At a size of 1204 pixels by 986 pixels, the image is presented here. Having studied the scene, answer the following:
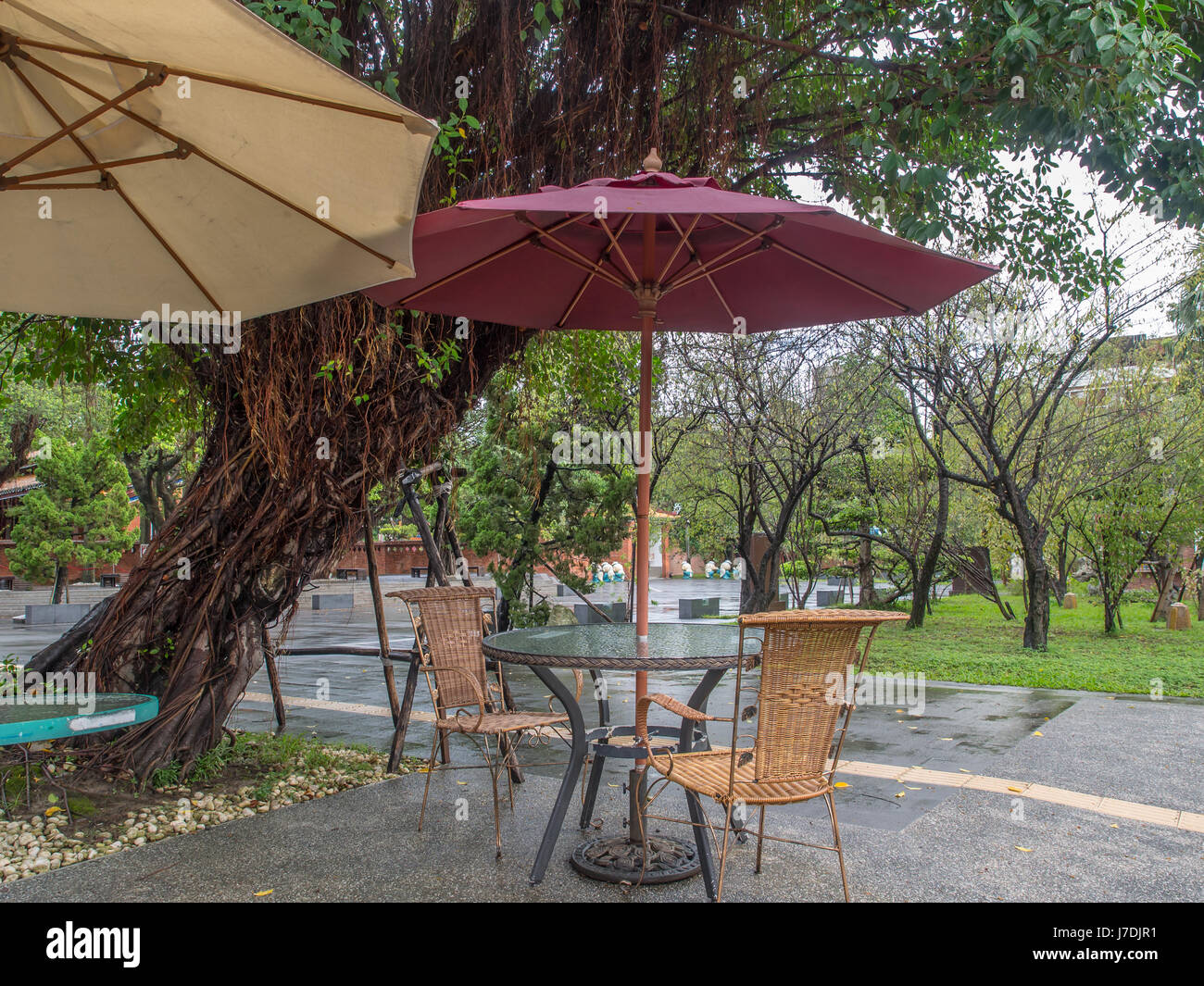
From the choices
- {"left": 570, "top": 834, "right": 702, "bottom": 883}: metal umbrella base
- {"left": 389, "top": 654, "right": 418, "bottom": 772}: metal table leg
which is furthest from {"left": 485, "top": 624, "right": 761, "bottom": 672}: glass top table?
{"left": 389, "top": 654, "right": 418, "bottom": 772}: metal table leg

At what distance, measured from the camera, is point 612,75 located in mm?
4812

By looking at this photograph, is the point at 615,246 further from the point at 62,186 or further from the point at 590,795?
the point at 590,795

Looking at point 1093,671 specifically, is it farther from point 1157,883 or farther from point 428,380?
point 428,380

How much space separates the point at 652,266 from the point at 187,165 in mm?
1765

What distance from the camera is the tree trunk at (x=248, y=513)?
4.48m

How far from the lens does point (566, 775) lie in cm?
336

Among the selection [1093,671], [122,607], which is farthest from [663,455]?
[122,607]

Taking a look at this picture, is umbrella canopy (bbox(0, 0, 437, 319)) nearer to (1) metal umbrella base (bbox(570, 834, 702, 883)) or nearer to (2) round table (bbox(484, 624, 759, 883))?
(2) round table (bbox(484, 624, 759, 883))

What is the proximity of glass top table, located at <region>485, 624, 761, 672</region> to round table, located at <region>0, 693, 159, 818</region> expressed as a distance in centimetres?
169

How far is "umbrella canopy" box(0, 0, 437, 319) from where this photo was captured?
2.29 m

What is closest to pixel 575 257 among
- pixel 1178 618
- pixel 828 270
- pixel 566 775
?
pixel 828 270

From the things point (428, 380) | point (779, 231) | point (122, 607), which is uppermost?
point (779, 231)

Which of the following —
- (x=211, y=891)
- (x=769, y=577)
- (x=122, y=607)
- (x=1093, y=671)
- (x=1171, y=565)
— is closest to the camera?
(x=211, y=891)

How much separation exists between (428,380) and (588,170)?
1.65m
